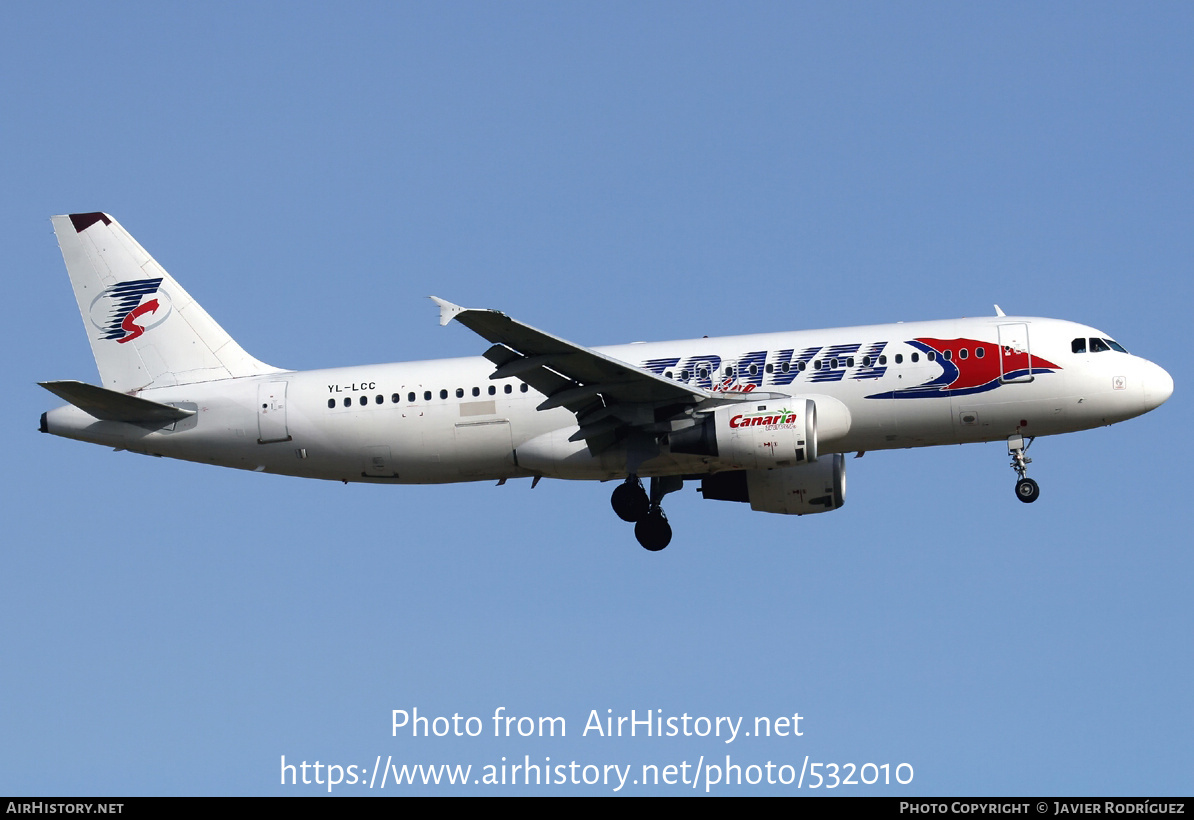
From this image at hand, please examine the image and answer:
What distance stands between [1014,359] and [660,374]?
318 inches

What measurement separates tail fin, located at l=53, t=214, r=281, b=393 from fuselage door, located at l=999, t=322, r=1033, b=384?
18146 millimetres

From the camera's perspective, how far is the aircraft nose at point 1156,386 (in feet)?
108

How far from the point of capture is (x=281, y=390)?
117 feet

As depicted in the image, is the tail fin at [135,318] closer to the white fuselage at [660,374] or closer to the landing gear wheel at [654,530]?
the white fuselage at [660,374]

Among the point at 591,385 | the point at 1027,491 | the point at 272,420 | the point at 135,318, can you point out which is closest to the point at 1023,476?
the point at 1027,491

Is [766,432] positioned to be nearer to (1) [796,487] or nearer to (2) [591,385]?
(2) [591,385]

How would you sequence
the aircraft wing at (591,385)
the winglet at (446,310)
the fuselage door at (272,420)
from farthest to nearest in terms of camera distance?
1. the fuselage door at (272,420)
2. the aircraft wing at (591,385)
3. the winglet at (446,310)

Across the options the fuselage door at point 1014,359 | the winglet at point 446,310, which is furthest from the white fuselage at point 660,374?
the winglet at point 446,310

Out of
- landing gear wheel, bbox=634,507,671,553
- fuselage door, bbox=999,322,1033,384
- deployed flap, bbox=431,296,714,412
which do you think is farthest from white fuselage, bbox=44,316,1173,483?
landing gear wheel, bbox=634,507,671,553

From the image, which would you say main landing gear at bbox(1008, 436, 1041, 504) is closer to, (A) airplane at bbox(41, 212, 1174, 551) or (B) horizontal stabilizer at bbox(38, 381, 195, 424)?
(A) airplane at bbox(41, 212, 1174, 551)

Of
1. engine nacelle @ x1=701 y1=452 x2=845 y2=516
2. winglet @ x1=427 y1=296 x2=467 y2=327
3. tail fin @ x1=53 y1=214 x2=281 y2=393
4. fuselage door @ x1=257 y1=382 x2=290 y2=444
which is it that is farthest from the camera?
tail fin @ x1=53 y1=214 x2=281 y2=393

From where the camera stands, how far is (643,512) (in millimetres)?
35125

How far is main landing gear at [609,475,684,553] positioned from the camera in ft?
114

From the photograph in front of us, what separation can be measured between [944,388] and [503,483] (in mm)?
10738
